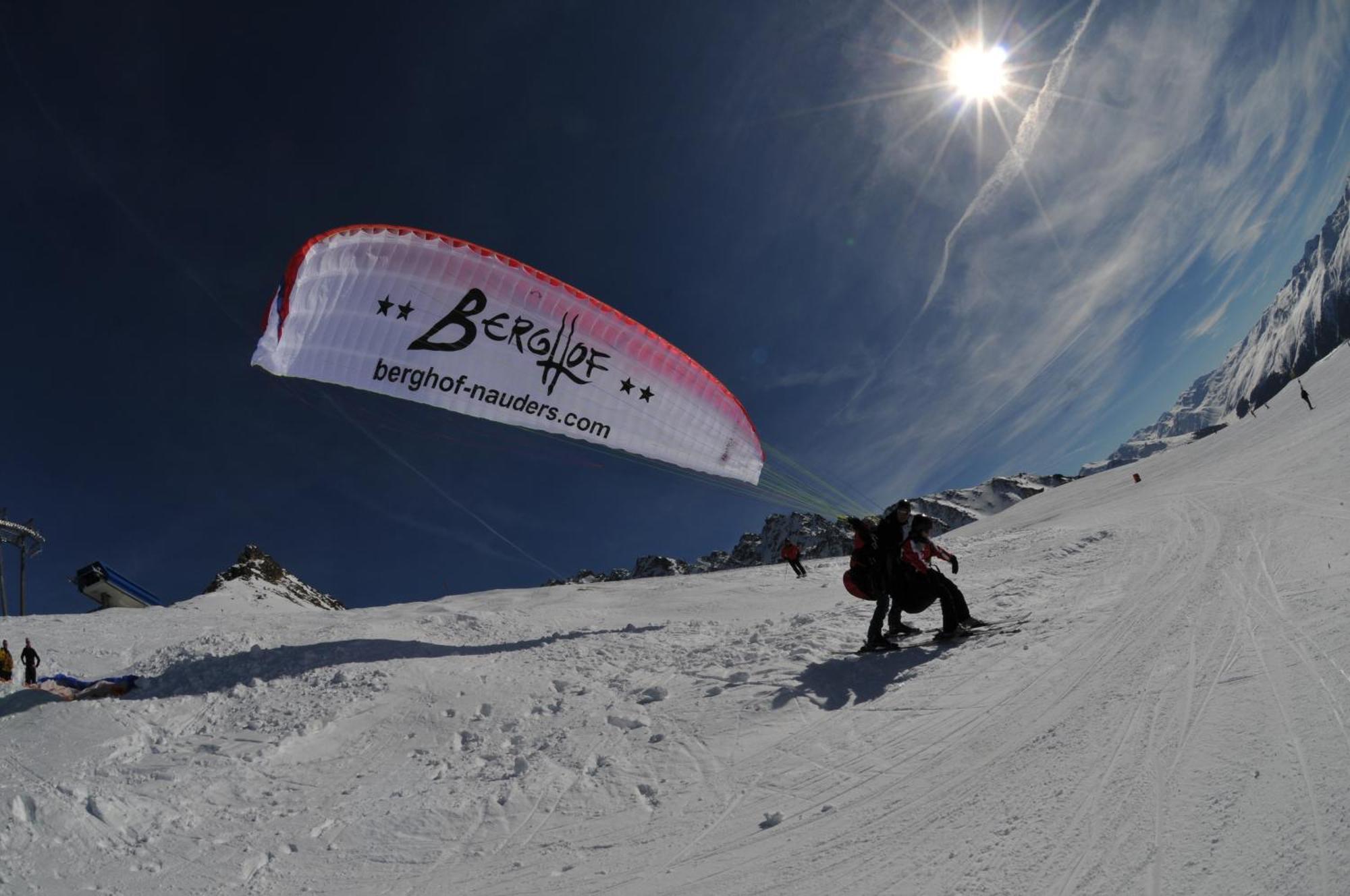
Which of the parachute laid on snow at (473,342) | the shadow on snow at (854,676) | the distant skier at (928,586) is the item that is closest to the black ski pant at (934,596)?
the distant skier at (928,586)

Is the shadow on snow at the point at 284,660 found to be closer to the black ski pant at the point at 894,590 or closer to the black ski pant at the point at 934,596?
the black ski pant at the point at 894,590

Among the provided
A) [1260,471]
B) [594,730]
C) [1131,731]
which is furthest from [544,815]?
[1260,471]

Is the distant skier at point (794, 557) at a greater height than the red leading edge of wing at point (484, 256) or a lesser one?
lesser

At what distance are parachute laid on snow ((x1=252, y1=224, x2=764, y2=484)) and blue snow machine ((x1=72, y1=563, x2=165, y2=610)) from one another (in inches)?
1211

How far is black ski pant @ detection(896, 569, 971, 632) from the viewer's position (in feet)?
26.0

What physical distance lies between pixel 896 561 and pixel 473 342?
9380mm

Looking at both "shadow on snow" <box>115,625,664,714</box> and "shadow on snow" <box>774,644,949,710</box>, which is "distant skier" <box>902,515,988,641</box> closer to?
"shadow on snow" <box>774,644,949,710</box>

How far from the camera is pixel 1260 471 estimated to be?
2017 centimetres

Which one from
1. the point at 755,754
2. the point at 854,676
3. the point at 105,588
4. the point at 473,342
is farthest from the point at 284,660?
the point at 105,588

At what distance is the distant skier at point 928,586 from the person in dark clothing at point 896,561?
10 centimetres

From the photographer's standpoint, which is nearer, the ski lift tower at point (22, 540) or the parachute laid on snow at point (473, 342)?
the parachute laid on snow at point (473, 342)

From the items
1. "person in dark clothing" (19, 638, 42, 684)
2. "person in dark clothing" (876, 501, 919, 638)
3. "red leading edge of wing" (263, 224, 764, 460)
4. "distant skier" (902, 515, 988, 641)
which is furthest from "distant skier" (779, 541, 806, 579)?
"person in dark clothing" (19, 638, 42, 684)

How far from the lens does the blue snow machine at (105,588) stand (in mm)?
32875

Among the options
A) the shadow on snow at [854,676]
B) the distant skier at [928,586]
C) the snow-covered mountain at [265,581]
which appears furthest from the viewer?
the snow-covered mountain at [265,581]
